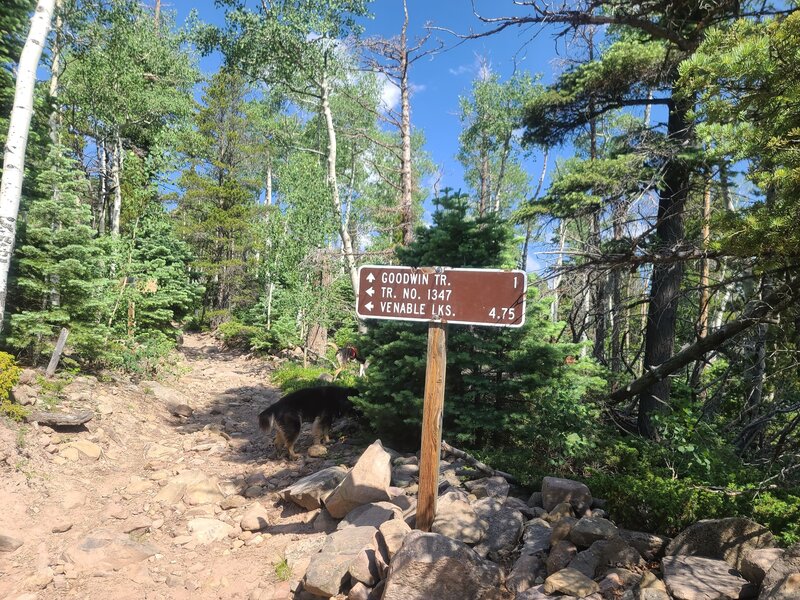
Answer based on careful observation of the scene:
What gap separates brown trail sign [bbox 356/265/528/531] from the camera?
3.60 meters

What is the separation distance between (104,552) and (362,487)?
2646 mm

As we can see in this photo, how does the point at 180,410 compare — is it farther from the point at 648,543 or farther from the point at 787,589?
the point at 787,589

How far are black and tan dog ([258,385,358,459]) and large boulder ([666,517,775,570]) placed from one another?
503 cm

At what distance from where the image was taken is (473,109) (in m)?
23.3

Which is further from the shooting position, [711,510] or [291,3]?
[291,3]

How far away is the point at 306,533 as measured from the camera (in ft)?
16.4

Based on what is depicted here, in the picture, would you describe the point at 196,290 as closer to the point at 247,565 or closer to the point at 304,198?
the point at 304,198

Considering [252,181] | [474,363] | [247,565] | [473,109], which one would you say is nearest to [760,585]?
[474,363]

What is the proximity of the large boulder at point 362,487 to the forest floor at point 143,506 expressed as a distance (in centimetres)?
33

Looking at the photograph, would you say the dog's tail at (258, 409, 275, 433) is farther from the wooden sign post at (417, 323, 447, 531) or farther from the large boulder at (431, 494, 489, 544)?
the wooden sign post at (417, 323, 447, 531)

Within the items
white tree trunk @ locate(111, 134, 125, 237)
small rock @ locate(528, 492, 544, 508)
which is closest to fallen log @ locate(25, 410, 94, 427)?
small rock @ locate(528, 492, 544, 508)

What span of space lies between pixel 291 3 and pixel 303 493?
14837 millimetres

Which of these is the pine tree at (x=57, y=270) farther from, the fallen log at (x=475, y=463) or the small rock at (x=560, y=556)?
the small rock at (x=560, y=556)

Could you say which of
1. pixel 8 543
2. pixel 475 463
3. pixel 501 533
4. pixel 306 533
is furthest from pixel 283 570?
pixel 8 543
